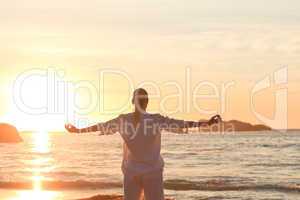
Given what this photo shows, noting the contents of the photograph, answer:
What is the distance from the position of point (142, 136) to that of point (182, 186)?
58.4ft

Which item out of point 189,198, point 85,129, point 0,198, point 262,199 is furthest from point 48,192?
point 85,129

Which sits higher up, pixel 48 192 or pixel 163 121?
pixel 163 121

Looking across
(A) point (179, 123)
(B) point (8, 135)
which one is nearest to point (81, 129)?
(A) point (179, 123)

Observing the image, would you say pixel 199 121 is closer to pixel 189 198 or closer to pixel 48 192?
pixel 189 198

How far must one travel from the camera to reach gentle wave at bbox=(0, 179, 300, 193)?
23.9 meters

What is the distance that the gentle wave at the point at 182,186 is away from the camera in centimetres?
2389

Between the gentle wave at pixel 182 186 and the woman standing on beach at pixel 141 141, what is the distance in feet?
53.3

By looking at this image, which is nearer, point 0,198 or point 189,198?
point 0,198

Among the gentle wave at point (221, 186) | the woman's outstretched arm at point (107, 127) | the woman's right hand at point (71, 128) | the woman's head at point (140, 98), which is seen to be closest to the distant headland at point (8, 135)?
the gentle wave at point (221, 186)

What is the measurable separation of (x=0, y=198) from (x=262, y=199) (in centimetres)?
838

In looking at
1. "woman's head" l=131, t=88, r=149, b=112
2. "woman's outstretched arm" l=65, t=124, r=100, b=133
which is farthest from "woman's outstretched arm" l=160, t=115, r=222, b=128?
"woman's outstretched arm" l=65, t=124, r=100, b=133

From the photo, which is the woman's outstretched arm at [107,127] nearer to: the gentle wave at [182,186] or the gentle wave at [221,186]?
the gentle wave at [182,186]

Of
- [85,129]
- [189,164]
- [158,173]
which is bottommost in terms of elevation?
[189,164]

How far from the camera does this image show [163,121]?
23.6 ft
